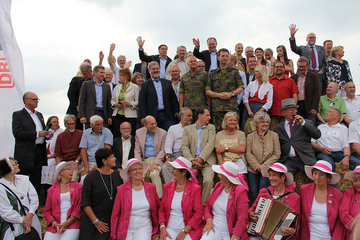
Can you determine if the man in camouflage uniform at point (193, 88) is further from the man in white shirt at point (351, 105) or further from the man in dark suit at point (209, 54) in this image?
the man in white shirt at point (351, 105)

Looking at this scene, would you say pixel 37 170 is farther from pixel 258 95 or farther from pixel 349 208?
pixel 349 208

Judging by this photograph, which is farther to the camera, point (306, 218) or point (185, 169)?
point (185, 169)

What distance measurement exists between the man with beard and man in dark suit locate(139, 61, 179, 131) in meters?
1.77

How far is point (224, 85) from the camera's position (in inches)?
288

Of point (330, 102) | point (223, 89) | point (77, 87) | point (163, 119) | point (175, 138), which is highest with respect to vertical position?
point (77, 87)

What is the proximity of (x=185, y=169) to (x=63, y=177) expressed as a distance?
2.24m

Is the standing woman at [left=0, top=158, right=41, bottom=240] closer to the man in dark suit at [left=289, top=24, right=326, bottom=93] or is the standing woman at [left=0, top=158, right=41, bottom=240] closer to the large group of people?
the large group of people

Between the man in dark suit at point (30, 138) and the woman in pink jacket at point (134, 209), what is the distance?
100 inches

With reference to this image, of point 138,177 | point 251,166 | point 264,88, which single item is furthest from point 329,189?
point 264,88

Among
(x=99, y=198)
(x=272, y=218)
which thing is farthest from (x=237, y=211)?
(x=99, y=198)

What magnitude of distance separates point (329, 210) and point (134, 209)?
3068 millimetres

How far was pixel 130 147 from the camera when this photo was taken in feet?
22.2

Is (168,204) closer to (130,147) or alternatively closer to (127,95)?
(130,147)

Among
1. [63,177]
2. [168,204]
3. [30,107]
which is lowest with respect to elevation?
[168,204]
